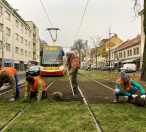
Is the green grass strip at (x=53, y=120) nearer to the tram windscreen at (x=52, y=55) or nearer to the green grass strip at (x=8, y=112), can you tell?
the green grass strip at (x=8, y=112)

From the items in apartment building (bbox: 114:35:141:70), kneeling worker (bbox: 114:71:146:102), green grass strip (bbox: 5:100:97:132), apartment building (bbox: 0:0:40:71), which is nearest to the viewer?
green grass strip (bbox: 5:100:97:132)

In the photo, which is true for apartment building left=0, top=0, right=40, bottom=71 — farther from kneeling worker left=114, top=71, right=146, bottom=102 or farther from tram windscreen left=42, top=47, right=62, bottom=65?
kneeling worker left=114, top=71, right=146, bottom=102

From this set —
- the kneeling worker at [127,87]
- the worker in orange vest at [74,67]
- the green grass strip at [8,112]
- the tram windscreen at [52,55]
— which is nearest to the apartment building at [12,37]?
the tram windscreen at [52,55]

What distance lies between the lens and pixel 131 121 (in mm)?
3330

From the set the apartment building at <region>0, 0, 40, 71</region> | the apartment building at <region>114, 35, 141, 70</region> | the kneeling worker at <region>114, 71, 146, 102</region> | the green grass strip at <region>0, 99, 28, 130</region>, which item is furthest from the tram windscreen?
the apartment building at <region>114, 35, 141, 70</region>

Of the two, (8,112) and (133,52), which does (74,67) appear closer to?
(8,112)

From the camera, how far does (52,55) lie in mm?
16500

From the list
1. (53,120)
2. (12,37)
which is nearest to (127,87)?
(53,120)

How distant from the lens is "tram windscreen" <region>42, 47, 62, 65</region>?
53.4 feet

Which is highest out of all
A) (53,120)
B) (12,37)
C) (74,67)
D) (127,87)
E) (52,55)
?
(12,37)

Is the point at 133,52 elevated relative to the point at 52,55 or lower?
elevated

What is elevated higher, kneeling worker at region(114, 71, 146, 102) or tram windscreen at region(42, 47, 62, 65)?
tram windscreen at region(42, 47, 62, 65)

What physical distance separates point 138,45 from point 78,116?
125 ft

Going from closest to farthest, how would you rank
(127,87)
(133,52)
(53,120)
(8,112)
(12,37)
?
(53,120)
(8,112)
(127,87)
(12,37)
(133,52)
